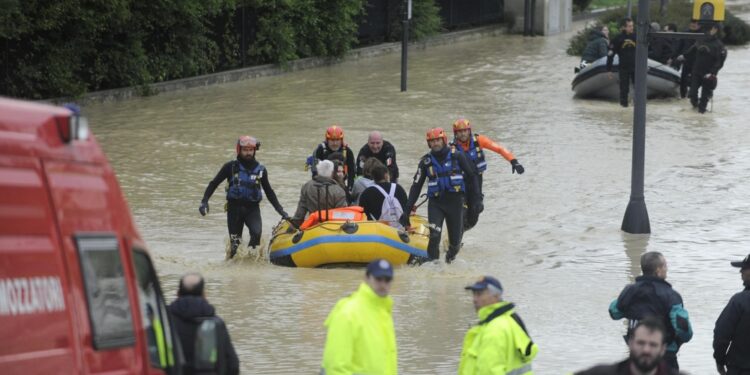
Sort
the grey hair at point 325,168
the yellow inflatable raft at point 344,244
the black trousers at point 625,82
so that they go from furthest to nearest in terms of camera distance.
A: the black trousers at point 625,82 → the grey hair at point 325,168 → the yellow inflatable raft at point 344,244

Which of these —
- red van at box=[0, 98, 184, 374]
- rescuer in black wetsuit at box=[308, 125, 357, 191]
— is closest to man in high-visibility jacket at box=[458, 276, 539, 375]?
red van at box=[0, 98, 184, 374]

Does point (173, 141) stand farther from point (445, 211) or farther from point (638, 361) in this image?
point (638, 361)

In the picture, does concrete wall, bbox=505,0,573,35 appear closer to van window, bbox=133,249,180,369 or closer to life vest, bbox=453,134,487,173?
life vest, bbox=453,134,487,173

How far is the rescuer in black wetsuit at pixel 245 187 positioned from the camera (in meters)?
15.7

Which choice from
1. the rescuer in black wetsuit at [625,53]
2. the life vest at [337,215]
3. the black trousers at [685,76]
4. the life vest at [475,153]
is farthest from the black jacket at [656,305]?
the black trousers at [685,76]

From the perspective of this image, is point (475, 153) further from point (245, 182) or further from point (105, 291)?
point (105, 291)

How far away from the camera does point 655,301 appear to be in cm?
893

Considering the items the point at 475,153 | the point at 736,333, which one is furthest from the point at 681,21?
the point at 736,333

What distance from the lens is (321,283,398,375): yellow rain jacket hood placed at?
24.7 ft

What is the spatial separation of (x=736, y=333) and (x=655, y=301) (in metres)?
0.54

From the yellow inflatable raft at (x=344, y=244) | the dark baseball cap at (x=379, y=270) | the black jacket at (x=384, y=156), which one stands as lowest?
the yellow inflatable raft at (x=344, y=244)

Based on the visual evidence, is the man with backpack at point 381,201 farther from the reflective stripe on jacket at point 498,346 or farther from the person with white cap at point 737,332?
the reflective stripe on jacket at point 498,346

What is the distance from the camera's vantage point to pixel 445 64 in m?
38.2

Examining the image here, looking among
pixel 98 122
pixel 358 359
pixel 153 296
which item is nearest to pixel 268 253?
pixel 358 359
